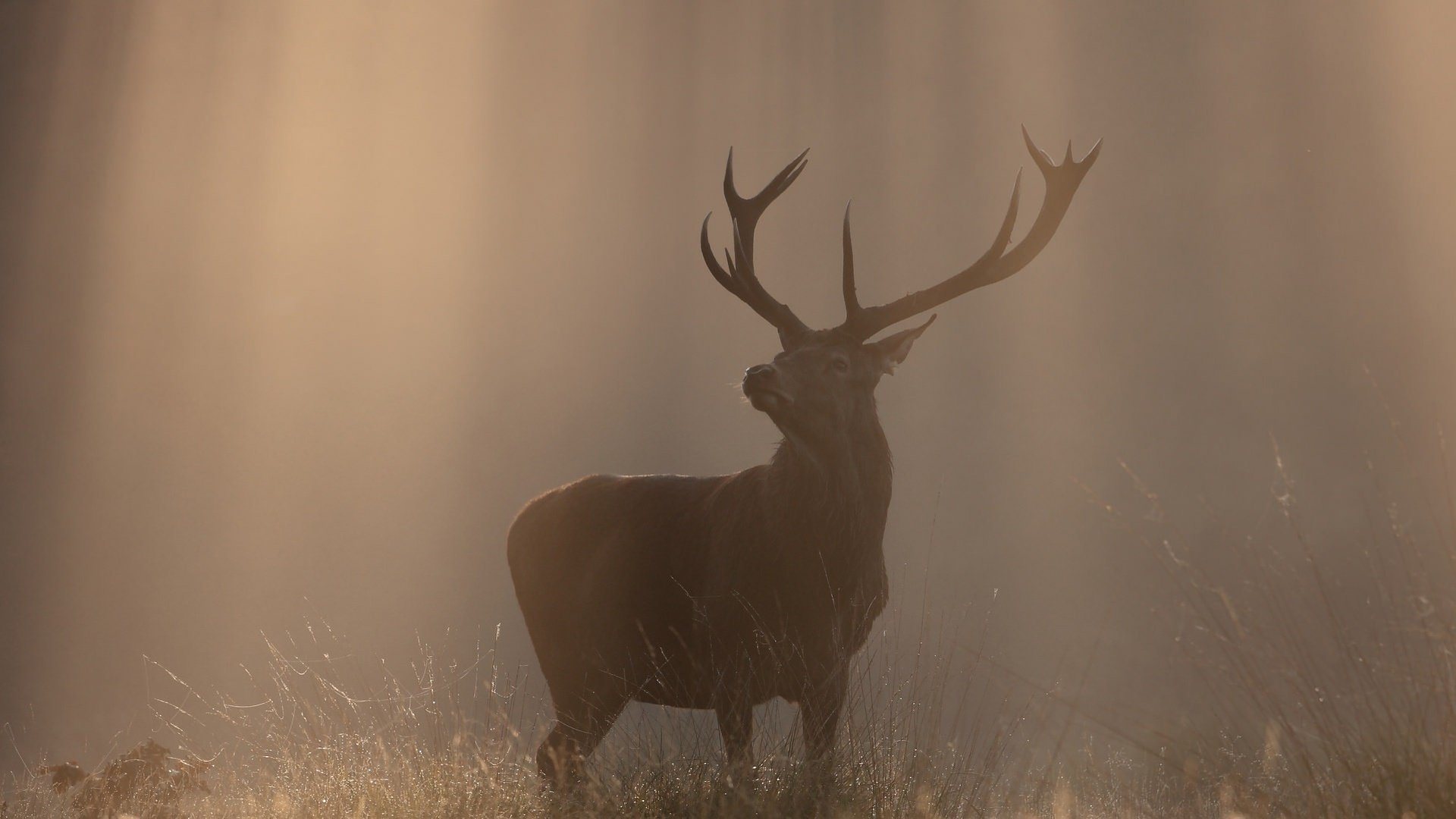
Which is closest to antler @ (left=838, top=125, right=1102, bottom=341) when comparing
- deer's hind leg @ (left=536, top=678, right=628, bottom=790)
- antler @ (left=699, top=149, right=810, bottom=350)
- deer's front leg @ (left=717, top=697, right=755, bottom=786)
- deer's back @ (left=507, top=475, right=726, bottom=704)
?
antler @ (left=699, top=149, right=810, bottom=350)

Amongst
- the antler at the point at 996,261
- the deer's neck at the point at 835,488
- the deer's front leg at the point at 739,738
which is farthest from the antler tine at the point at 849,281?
the deer's front leg at the point at 739,738

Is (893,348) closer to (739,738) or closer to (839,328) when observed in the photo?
(839,328)

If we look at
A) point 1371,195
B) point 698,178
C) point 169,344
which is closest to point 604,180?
point 698,178

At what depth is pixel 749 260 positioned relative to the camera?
536cm

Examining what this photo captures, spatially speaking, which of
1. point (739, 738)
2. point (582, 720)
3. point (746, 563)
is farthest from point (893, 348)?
point (582, 720)

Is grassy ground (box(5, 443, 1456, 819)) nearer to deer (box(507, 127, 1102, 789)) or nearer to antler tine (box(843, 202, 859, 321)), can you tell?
deer (box(507, 127, 1102, 789))

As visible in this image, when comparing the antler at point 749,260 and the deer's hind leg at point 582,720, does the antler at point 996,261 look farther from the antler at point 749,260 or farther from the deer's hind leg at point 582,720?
the deer's hind leg at point 582,720

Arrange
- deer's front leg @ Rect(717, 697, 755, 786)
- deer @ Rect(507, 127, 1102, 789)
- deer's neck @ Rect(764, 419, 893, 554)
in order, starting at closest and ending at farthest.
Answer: deer's front leg @ Rect(717, 697, 755, 786)
deer @ Rect(507, 127, 1102, 789)
deer's neck @ Rect(764, 419, 893, 554)

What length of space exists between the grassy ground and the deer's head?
1.26 meters

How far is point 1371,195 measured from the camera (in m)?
48.8

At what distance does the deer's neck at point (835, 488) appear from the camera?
4.34m

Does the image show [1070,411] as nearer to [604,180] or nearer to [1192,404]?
[1192,404]

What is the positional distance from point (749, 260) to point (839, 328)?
2.42ft

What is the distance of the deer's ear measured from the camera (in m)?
4.91
